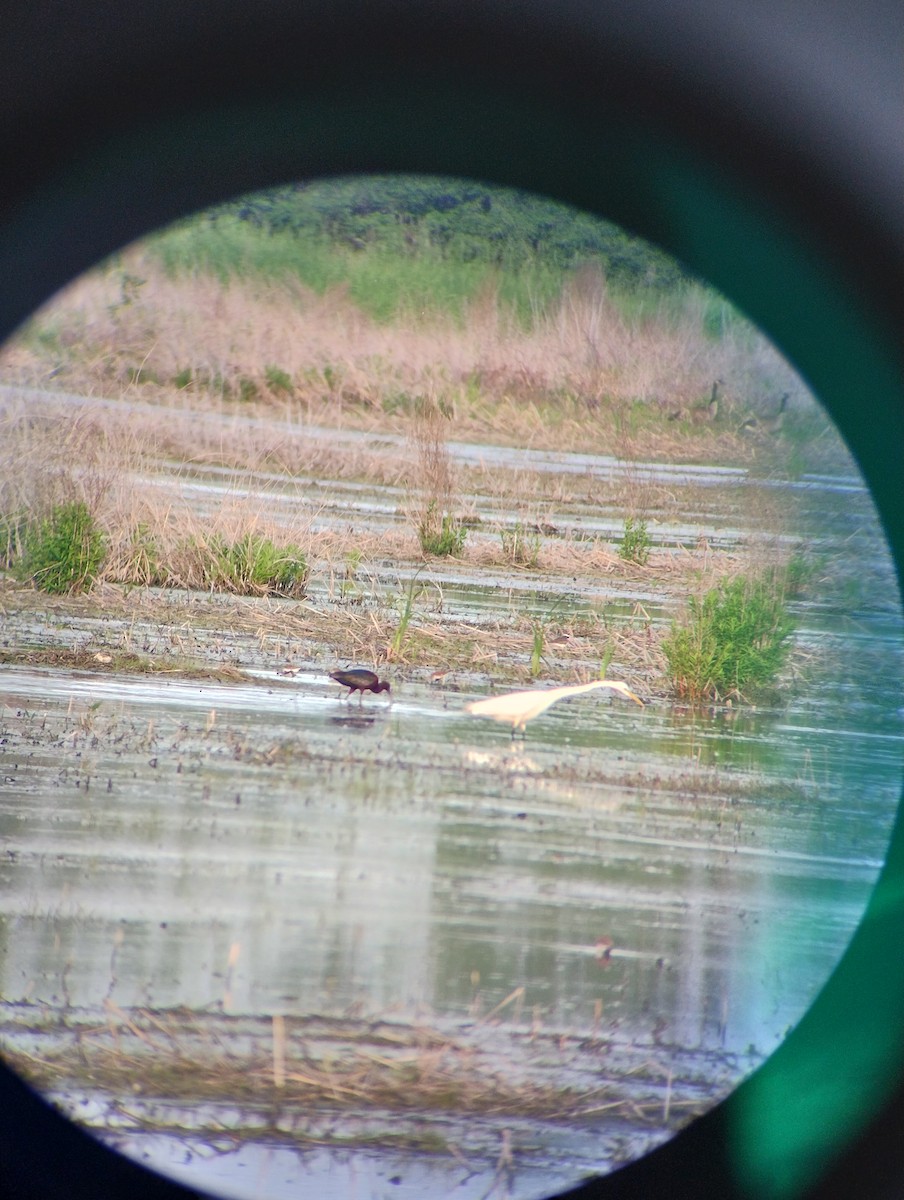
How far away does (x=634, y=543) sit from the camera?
2164 millimetres

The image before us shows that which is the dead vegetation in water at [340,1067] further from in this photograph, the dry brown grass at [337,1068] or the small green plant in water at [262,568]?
the small green plant in water at [262,568]

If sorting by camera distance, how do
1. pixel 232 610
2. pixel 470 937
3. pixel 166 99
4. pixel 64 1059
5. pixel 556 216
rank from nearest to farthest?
pixel 166 99 < pixel 556 216 < pixel 64 1059 < pixel 470 937 < pixel 232 610

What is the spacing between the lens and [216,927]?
1.91 metres

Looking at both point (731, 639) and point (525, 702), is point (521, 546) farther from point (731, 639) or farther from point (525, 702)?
point (731, 639)

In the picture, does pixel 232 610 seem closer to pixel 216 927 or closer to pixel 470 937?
pixel 216 927

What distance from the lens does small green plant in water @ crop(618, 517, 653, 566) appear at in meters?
2.15

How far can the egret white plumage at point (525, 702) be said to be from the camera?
218 centimetres

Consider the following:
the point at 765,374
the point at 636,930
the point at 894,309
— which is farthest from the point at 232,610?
the point at 894,309

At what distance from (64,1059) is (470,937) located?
27.3 inches

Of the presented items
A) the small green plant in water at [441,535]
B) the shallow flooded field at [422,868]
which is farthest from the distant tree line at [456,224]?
the small green plant in water at [441,535]

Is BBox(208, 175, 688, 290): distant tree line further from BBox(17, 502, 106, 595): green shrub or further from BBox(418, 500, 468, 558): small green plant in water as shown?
BBox(17, 502, 106, 595): green shrub

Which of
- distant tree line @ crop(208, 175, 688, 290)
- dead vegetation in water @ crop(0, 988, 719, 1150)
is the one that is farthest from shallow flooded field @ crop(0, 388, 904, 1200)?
distant tree line @ crop(208, 175, 688, 290)

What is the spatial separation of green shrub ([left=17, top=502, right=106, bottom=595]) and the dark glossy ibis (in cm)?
59

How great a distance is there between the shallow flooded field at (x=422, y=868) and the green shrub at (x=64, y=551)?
77mm
